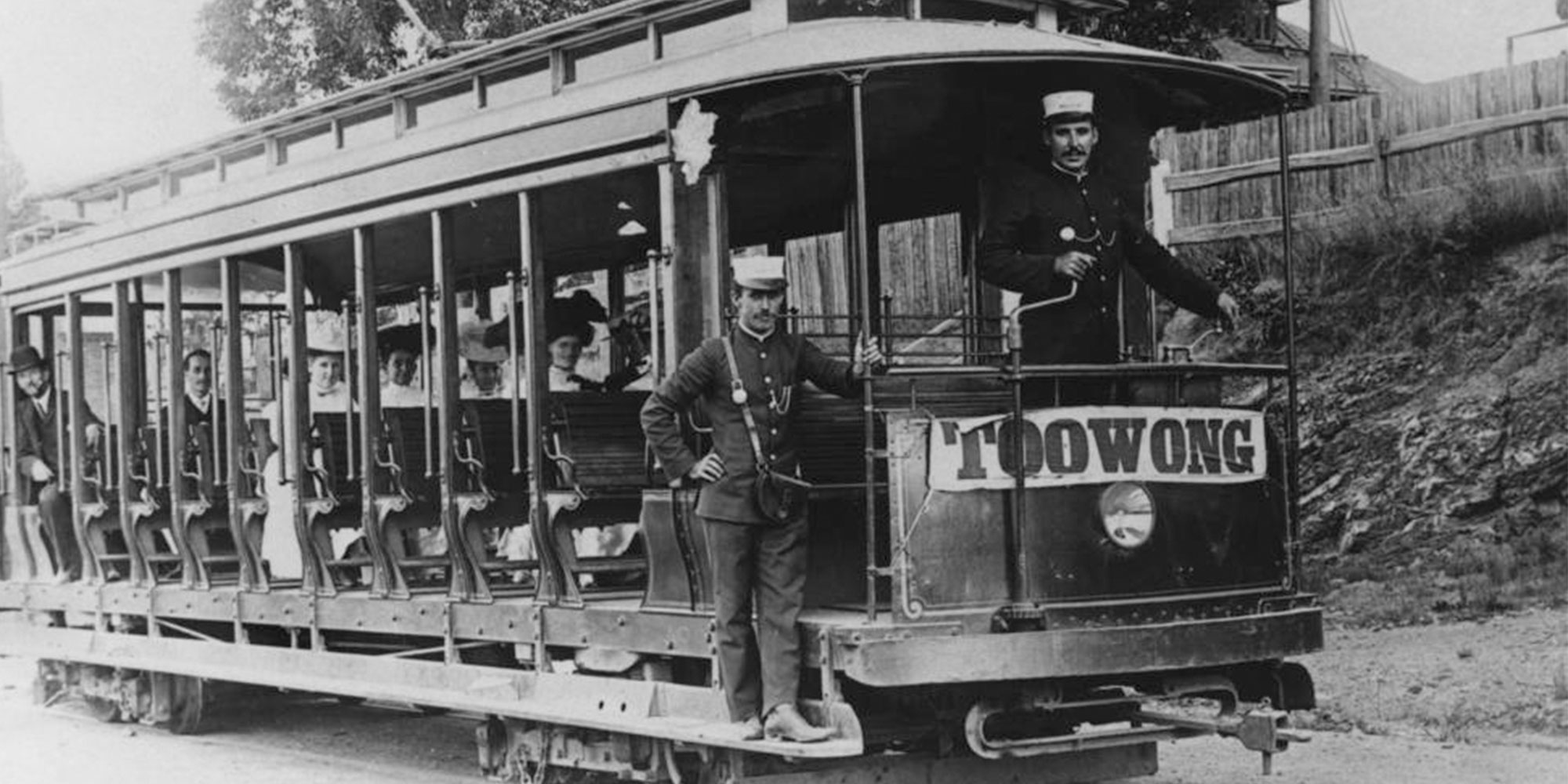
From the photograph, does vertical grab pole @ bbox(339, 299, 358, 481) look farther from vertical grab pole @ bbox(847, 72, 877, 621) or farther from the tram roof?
vertical grab pole @ bbox(847, 72, 877, 621)

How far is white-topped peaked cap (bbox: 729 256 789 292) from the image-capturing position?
684 cm

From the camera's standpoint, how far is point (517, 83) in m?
8.66

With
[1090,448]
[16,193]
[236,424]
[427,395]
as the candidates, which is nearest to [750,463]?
[1090,448]

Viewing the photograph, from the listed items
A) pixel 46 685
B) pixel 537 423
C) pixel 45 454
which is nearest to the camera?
pixel 537 423

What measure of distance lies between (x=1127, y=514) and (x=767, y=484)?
4.21 ft

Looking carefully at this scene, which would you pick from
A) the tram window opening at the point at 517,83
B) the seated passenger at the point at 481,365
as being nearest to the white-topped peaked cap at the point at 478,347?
the seated passenger at the point at 481,365

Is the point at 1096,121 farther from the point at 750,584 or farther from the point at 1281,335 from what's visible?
the point at 1281,335

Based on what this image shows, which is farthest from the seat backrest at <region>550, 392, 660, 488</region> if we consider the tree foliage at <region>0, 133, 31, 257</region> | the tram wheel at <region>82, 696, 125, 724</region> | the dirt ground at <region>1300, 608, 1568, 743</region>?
the tree foliage at <region>0, 133, 31, 257</region>

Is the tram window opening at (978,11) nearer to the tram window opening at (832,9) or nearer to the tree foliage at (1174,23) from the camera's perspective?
the tram window opening at (832,9)

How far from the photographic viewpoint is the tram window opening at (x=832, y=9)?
748 cm

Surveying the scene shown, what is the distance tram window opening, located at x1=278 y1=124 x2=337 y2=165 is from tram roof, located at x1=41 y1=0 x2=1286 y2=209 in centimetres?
97

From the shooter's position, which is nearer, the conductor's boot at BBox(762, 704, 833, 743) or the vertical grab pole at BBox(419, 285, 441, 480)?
the conductor's boot at BBox(762, 704, 833, 743)

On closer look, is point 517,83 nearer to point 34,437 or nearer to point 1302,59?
point 34,437

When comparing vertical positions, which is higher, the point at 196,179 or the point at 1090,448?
the point at 196,179
